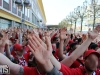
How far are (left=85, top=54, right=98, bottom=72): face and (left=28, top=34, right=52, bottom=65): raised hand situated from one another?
77 centimetres

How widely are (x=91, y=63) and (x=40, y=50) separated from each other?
0.86m

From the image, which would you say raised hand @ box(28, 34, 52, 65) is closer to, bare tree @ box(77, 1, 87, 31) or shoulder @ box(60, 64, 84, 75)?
shoulder @ box(60, 64, 84, 75)

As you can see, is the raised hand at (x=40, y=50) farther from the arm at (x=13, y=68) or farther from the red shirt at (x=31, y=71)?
the arm at (x=13, y=68)

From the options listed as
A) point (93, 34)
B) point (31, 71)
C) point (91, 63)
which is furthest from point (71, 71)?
point (93, 34)

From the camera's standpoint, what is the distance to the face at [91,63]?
7.61 feet

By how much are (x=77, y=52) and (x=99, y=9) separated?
67.1ft

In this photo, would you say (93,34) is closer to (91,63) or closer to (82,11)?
(91,63)

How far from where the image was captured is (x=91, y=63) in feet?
7.70

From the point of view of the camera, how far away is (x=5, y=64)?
81.4 inches

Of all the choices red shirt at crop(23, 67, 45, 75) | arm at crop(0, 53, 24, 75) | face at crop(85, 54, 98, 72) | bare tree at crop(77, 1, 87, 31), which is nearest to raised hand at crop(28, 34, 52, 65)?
red shirt at crop(23, 67, 45, 75)

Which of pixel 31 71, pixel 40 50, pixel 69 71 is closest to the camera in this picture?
pixel 40 50

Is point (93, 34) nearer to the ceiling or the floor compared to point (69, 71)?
nearer to the ceiling

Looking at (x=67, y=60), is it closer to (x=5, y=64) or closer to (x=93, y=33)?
(x=93, y=33)

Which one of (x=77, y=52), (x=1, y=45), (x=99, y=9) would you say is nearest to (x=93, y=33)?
(x=77, y=52)
